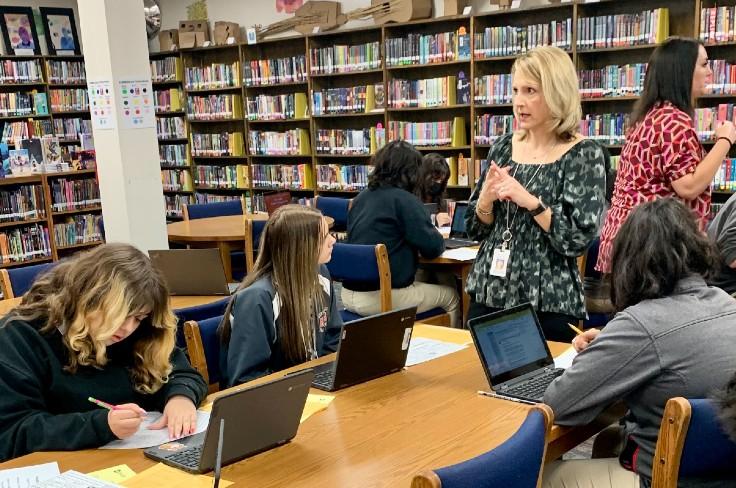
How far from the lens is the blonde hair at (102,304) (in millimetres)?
1774

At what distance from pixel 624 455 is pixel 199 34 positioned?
736cm

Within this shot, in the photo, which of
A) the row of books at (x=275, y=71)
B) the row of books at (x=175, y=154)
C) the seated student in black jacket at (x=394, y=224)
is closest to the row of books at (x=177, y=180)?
the row of books at (x=175, y=154)

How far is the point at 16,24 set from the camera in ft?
26.3

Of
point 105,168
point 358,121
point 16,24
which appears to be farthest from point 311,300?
point 16,24

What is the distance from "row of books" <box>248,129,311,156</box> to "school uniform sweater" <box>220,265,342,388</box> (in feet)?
17.6

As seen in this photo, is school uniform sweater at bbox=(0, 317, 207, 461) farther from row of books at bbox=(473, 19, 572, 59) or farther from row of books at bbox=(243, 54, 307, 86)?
row of books at bbox=(243, 54, 307, 86)

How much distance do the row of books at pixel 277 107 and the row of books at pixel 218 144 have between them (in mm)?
354

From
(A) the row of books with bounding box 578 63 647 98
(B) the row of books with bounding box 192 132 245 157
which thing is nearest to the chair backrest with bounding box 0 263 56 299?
(A) the row of books with bounding box 578 63 647 98

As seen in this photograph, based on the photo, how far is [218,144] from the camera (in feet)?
27.4

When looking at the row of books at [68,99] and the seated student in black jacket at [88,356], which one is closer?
the seated student in black jacket at [88,356]

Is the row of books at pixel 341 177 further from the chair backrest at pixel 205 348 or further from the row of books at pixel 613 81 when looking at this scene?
the chair backrest at pixel 205 348

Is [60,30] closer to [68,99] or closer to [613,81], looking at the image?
[68,99]

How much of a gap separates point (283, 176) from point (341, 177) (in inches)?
30.5

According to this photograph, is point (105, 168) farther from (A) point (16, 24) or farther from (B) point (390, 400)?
(B) point (390, 400)
